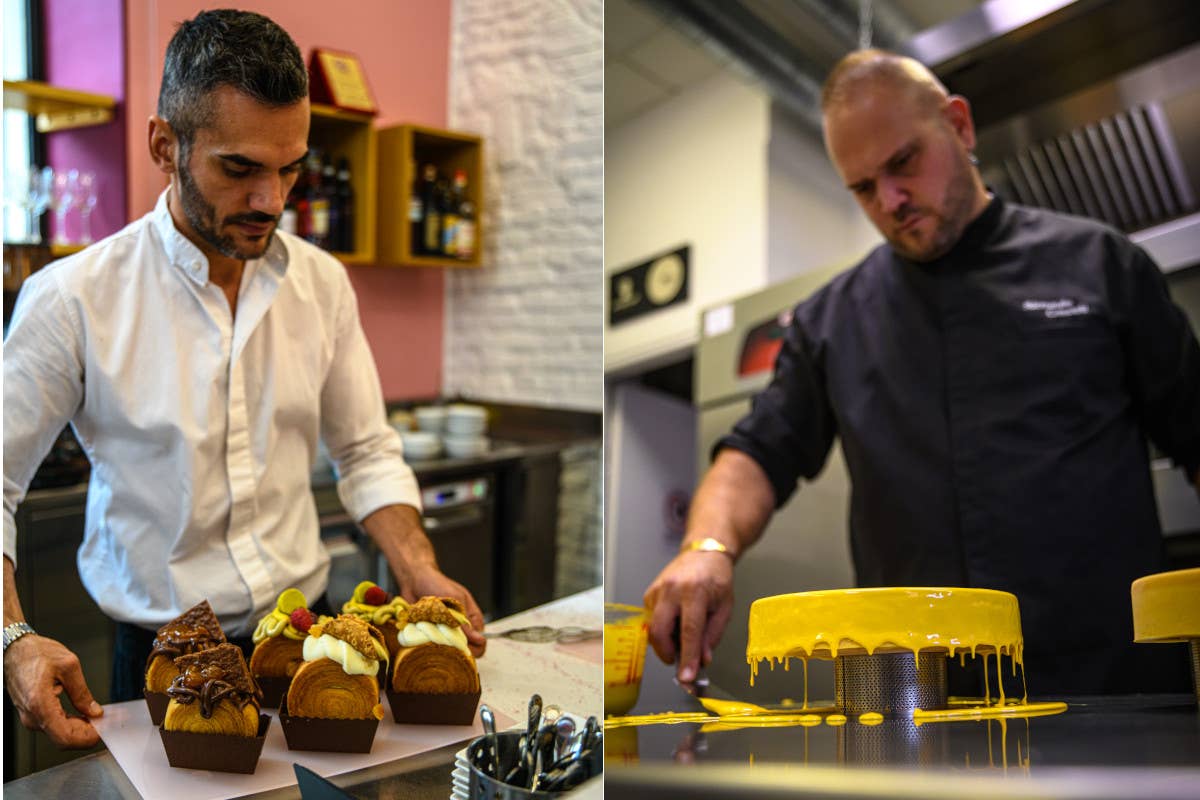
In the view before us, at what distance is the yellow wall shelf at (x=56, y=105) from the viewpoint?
0.97m

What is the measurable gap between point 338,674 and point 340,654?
20 mm

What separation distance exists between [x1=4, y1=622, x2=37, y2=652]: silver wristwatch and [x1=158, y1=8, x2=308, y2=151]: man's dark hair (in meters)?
0.45

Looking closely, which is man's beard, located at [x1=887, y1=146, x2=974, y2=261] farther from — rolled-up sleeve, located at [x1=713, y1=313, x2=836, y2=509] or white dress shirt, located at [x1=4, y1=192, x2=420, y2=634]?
white dress shirt, located at [x1=4, y1=192, x2=420, y2=634]

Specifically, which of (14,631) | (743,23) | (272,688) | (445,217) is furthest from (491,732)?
(743,23)

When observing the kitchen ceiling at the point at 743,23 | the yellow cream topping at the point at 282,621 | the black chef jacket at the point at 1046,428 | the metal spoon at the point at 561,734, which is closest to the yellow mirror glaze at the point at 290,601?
the yellow cream topping at the point at 282,621

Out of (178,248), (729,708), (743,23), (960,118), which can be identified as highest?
(743,23)

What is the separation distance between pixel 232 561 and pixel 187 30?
0.49 metres

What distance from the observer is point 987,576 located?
1109 millimetres

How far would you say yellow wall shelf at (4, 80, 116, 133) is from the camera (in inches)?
38.2

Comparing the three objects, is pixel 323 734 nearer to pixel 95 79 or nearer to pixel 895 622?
pixel 895 622

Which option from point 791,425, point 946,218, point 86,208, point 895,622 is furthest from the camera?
point 791,425

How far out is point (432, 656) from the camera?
Result: 0.93 meters

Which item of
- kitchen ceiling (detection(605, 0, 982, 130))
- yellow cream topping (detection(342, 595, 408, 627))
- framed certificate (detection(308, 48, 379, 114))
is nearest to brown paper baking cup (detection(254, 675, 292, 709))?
yellow cream topping (detection(342, 595, 408, 627))

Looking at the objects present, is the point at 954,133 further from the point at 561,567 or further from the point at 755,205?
the point at 755,205
